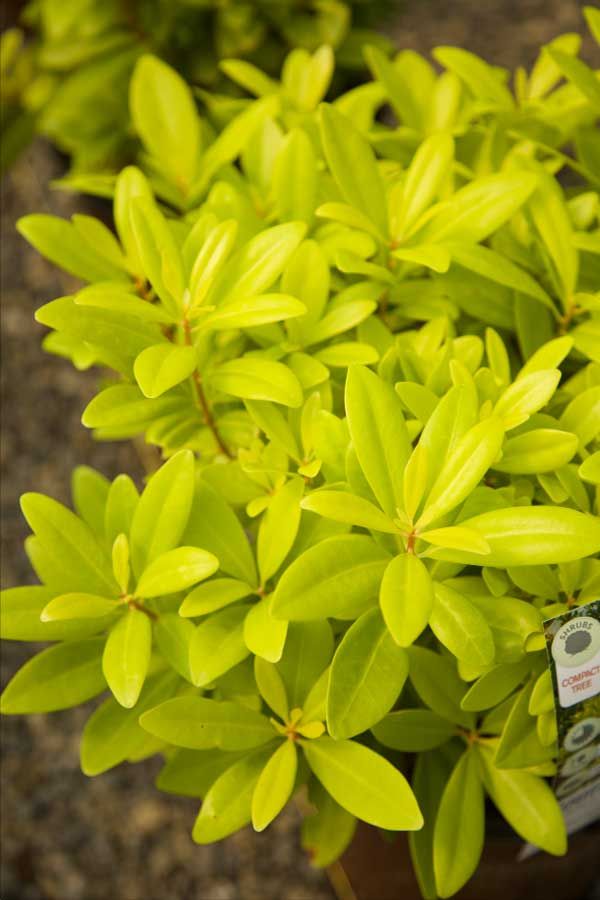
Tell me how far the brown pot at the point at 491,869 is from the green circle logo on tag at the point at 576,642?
338 mm

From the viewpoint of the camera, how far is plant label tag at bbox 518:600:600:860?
68cm

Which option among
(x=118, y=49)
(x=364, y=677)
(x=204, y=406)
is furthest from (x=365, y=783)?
(x=118, y=49)

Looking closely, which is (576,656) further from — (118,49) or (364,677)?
(118,49)

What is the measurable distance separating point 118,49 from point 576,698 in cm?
169

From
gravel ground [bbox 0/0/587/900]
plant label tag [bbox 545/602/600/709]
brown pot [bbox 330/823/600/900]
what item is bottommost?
gravel ground [bbox 0/0/587/900]

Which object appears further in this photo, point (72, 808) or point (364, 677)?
point (72, 808)

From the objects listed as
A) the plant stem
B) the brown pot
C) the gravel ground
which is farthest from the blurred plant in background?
the brown pot

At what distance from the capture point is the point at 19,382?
2199 mm

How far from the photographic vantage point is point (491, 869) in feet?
3.27

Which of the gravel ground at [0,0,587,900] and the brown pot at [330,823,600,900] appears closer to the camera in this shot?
the brown pot at [330,823,600,900]

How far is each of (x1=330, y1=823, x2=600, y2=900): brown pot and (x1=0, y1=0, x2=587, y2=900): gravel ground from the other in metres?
0.41

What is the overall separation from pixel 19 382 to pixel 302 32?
1.00m

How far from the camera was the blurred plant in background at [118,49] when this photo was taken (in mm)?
1887

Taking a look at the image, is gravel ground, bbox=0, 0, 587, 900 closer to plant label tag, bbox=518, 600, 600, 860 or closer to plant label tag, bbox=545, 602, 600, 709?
plant label tag, bbox=518, 600, 600, 860
